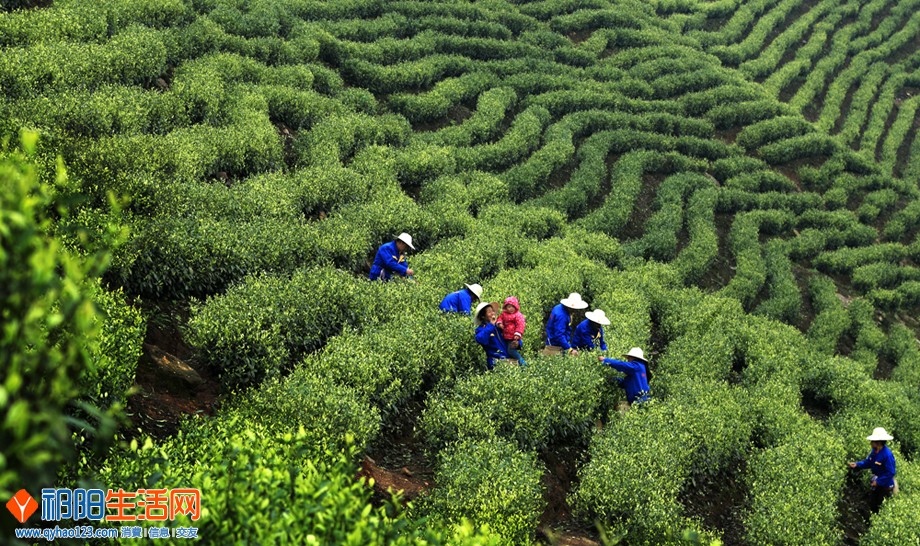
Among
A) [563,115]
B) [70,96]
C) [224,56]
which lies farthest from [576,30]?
[70,96]

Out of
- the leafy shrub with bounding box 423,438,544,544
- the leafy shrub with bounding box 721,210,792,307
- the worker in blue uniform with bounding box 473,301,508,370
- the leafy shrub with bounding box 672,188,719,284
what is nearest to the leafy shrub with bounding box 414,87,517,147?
the leafy shrub with bounding box 672,188,719,284

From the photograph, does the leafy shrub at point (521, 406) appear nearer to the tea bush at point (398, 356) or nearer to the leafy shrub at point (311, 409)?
the tea bush at point (398, 356)

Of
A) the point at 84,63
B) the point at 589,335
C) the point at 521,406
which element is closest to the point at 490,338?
the point at 521,406

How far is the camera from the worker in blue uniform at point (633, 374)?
1473 cm

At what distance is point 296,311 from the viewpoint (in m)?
13.0

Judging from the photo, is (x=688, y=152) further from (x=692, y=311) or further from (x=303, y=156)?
(x=303, y=156)

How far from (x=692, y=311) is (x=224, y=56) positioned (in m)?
17.0

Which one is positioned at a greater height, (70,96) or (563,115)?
(70,96)

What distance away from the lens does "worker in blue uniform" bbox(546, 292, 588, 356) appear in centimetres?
1565

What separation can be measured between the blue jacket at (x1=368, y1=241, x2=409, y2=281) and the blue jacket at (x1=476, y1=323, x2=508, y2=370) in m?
3.00

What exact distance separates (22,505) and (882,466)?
631 inches

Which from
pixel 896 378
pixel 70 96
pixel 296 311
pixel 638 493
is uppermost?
pixel 70 96

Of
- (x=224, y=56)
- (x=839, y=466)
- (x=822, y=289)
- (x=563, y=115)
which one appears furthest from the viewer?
(x=563, y=115)

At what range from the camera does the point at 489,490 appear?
32.4 ft
